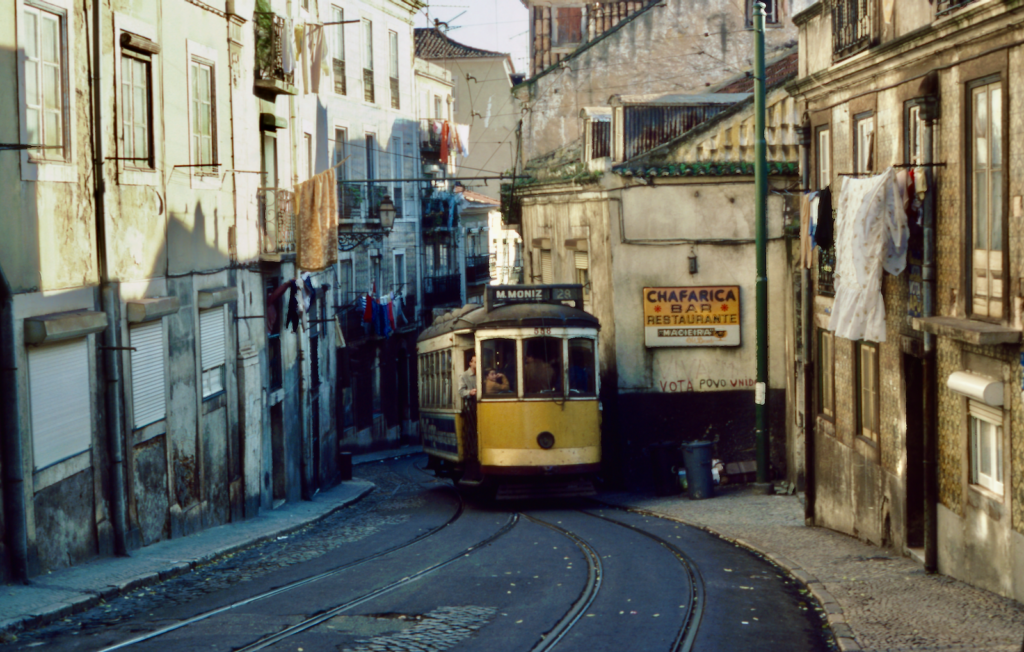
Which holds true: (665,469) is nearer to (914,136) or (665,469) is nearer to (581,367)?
(581,367)

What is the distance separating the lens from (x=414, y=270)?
43.2 metres

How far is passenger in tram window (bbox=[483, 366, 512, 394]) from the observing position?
64.6 feet

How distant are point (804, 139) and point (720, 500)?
6408 mm

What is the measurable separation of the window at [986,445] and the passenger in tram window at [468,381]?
1000cm

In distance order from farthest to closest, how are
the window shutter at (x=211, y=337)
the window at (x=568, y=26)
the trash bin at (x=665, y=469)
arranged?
the window at (x=568, y=26), the trash bin at (x=665, y=469), the window shutter at (x=211, y=337)

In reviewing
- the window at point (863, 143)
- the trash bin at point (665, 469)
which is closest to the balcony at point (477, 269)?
the trash bin at point (665, 469)

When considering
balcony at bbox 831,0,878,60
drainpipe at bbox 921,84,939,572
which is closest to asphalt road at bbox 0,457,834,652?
drainpipe at bbox 921,84,939,572

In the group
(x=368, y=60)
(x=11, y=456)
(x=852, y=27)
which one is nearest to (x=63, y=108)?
(x=11, y=456)

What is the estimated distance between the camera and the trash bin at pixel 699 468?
2098 centimetres

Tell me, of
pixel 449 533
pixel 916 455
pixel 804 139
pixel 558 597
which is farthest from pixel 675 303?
pixel 558 597

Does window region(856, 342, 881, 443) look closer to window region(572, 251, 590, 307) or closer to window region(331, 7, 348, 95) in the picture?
window region(572, 251, 590, 307)

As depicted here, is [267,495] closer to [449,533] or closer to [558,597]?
[449,533]

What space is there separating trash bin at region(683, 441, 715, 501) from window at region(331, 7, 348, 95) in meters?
17.7

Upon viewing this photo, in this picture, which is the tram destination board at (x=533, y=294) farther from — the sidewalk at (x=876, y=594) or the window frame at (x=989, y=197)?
the window frame at (x=989, y=197)
